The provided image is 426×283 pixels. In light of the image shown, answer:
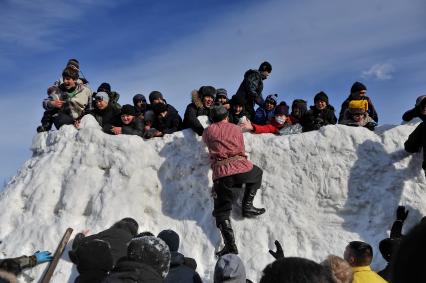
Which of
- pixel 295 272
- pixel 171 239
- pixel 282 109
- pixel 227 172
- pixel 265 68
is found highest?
pixel 265 68

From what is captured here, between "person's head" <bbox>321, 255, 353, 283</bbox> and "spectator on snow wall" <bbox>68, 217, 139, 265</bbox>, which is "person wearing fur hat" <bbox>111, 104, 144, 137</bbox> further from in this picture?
"person's head" <bbox>321, 255, 353, 283</bbox>

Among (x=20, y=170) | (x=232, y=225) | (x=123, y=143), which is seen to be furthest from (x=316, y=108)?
(x=20, y=170)

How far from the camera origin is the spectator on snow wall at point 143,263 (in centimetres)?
343

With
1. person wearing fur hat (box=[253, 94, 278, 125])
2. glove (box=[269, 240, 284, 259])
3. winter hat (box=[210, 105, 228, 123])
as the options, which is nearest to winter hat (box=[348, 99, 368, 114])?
person wearing fur hat (box=[253, 94, 278, 125])

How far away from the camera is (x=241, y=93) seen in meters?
8.60

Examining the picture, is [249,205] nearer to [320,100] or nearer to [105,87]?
[320,100]

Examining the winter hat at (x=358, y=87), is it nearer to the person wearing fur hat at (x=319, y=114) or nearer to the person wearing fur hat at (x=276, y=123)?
the person wearing fur hat at (x=319, y=114)

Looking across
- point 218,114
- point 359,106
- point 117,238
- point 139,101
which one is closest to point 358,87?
point 359,106

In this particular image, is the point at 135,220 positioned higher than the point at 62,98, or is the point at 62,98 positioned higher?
the point at 62,98

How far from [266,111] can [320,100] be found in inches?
38.3

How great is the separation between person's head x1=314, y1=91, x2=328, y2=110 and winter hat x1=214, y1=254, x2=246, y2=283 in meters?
4.51

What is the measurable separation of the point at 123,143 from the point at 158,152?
582 mm

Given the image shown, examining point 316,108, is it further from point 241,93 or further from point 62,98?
point 62,98

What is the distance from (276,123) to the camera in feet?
26.9
